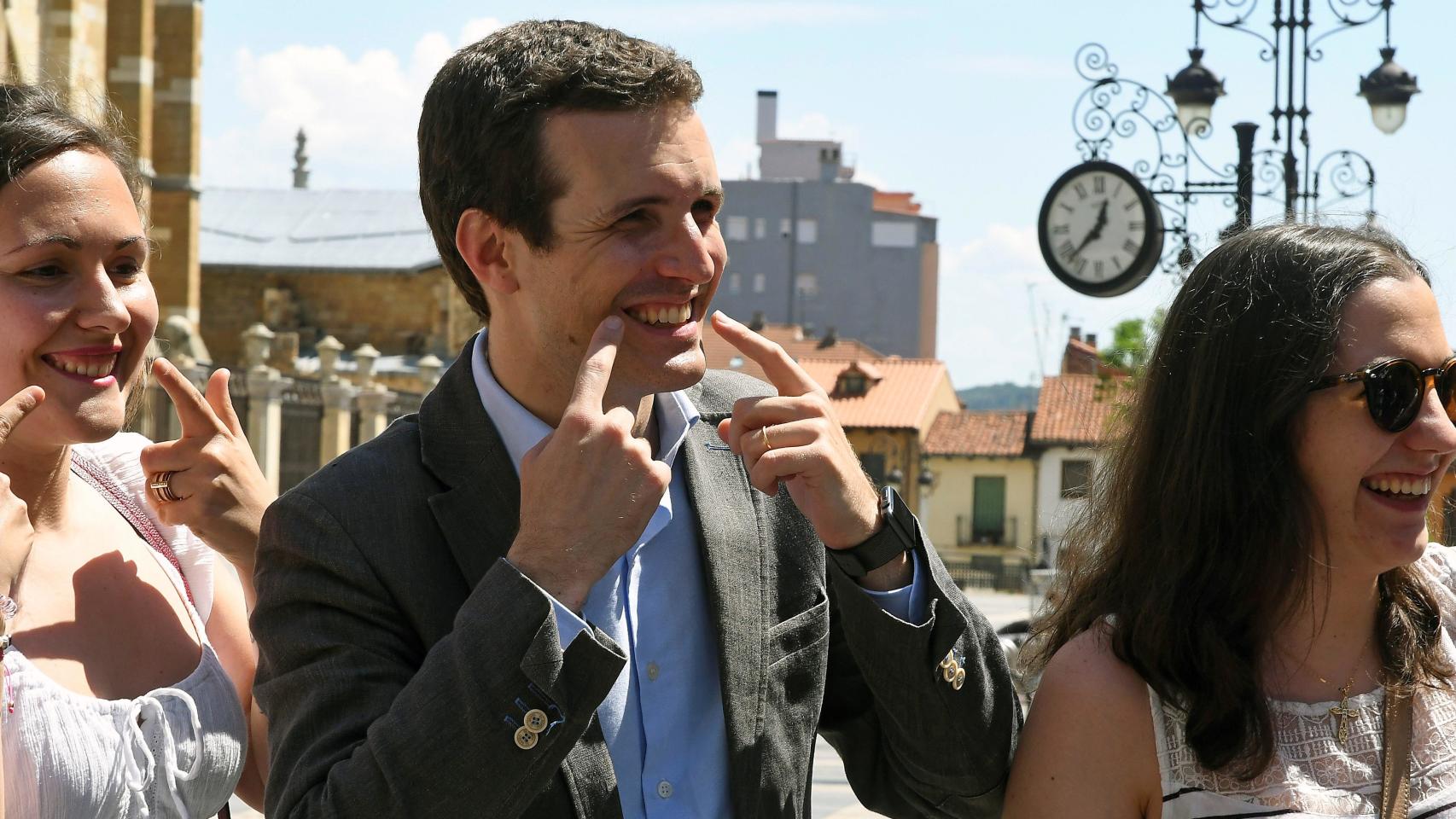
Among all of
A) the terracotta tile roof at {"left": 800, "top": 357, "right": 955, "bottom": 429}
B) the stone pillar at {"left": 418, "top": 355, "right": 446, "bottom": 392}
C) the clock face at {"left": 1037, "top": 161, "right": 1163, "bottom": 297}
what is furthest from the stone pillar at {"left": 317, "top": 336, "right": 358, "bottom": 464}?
the terracotta tile roof at {"left": 800, "top": 357, "right": 955, "bottom": 429}

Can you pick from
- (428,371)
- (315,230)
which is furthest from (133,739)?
(315,230)

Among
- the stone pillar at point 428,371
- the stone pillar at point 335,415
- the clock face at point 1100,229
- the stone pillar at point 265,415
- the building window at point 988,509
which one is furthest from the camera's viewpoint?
the building window at point 988,509

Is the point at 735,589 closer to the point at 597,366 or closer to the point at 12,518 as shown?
the point at 597,366

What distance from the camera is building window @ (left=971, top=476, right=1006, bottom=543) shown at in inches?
2239

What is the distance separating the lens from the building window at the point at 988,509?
5688 cm

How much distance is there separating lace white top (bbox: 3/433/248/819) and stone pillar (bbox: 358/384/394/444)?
22501mm

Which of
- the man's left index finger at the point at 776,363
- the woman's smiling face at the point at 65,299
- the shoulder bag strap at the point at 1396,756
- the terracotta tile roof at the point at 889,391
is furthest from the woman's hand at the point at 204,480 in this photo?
the terracotta tile roof at the point at 889,391

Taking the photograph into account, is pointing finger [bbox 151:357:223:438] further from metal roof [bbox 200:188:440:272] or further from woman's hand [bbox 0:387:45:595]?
metal roof [bbox 200:188:440:272]

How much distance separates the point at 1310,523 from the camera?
253 cm

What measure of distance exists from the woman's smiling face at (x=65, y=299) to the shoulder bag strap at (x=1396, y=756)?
2.13 metres

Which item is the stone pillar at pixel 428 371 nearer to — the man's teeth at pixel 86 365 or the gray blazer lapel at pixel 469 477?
the man's teeth at pixel 86 365

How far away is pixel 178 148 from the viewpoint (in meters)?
24.6

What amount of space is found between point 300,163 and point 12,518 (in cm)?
6046

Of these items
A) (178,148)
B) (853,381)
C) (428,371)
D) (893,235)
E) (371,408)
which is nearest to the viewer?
(178,148)
